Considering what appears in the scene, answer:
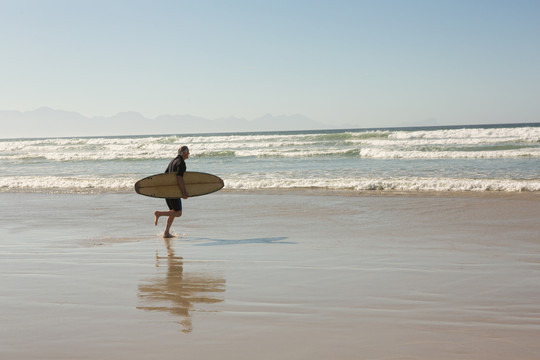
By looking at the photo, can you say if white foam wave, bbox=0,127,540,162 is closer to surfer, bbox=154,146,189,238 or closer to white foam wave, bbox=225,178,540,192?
white foam wave, bbox=225,178,540,192

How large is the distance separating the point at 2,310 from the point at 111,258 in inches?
88.6

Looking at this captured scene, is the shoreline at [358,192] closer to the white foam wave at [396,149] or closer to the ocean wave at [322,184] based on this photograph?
the ocean wave at [322,184]

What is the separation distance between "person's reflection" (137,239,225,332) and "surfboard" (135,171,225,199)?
3.11 meters

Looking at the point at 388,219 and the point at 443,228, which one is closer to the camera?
the point at 443,228

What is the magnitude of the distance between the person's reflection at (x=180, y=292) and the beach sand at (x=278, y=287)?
2 cm

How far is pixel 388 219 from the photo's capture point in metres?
9.45

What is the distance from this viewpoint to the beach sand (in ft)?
11.4

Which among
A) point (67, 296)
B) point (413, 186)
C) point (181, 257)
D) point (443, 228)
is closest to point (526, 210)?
point (443, 228)

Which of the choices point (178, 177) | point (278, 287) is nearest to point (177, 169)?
point (178, 177)

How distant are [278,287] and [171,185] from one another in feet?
14.9

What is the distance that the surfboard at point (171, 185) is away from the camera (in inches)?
352

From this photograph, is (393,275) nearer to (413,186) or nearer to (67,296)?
(67,296)

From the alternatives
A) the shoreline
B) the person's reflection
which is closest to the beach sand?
the person's reflection

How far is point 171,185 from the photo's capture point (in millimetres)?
9000
